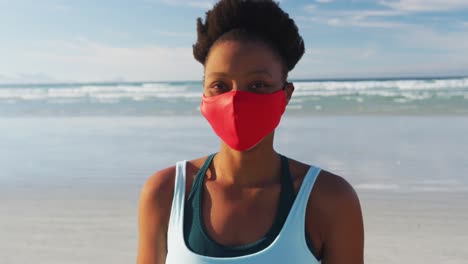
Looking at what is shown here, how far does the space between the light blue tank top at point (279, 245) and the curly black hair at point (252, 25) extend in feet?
1.32

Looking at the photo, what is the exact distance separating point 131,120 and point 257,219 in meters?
14.6

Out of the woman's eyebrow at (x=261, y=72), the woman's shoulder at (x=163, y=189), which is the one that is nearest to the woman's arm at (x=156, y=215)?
the woman's shoulder at (x=163, y=189)

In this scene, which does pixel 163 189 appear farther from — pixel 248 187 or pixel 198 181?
pixel 248 187

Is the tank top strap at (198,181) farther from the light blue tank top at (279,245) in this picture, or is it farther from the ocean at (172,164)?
the ocean at (172,164)

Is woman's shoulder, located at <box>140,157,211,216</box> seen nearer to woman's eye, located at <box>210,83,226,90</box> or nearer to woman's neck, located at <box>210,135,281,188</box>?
woman's neck, located at <box>210,135,281,188</box>

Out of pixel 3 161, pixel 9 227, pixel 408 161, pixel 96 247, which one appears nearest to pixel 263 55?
pixel 96 247

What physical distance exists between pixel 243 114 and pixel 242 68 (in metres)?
0.14

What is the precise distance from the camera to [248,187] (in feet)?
5.59

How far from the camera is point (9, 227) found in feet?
17.8

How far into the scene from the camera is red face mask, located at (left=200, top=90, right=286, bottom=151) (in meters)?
1.61

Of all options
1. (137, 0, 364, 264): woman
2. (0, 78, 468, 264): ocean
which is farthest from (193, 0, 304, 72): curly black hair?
(0, 78, 468, 264): ocean

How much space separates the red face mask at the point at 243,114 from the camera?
1.61m

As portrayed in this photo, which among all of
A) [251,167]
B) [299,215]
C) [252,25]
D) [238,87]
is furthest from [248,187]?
[252,25]

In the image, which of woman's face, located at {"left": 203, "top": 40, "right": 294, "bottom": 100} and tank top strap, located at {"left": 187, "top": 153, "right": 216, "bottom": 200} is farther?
tank top strap, located at {"left": 187, "top": 153, "right": 216, "bottom": 200}
